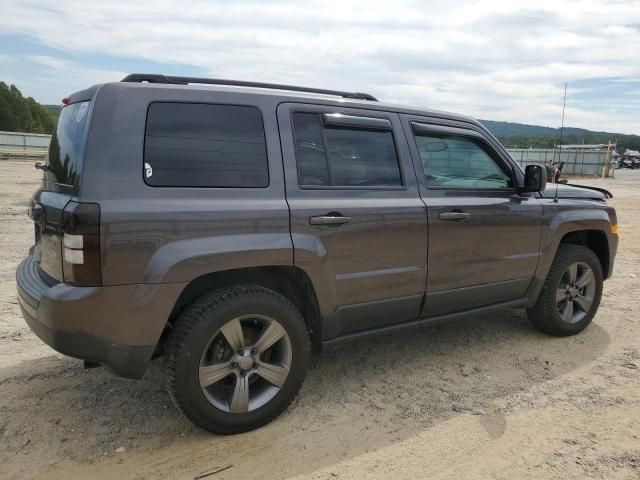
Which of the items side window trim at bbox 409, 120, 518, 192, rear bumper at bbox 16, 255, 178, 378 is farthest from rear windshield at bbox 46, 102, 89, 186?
side window trim at bbox 409, 120, 518, 192

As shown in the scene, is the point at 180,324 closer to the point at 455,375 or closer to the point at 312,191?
the point at 312,191

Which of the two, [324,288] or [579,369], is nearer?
[324,288]

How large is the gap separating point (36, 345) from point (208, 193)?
7.69ft

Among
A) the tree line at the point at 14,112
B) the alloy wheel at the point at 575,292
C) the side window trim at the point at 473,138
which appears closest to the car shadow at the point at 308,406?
the alloy wheel at the point at 575,292

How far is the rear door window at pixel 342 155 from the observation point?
10.1ft

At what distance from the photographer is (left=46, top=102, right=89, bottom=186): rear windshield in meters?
2.54

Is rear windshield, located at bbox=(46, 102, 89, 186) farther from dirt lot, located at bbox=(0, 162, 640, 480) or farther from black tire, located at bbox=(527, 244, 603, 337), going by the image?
black tire, located at bbox=(527, 244, 603, 337)

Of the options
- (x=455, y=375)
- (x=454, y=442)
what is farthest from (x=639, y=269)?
(x=454, y=442)

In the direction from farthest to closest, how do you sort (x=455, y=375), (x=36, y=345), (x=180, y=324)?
1. (x=36, y=345)
2. (x=455, y=375)
3. (x=180, y=324)

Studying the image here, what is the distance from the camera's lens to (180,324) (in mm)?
2682

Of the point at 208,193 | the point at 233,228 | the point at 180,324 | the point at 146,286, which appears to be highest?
the point at 208,193

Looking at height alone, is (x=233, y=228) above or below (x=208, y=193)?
below

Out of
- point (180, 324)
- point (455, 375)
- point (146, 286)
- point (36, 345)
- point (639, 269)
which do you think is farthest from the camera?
point (639, 269)

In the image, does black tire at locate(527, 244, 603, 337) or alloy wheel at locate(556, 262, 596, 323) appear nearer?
black tire at locate(527, 244, 603, 337)
